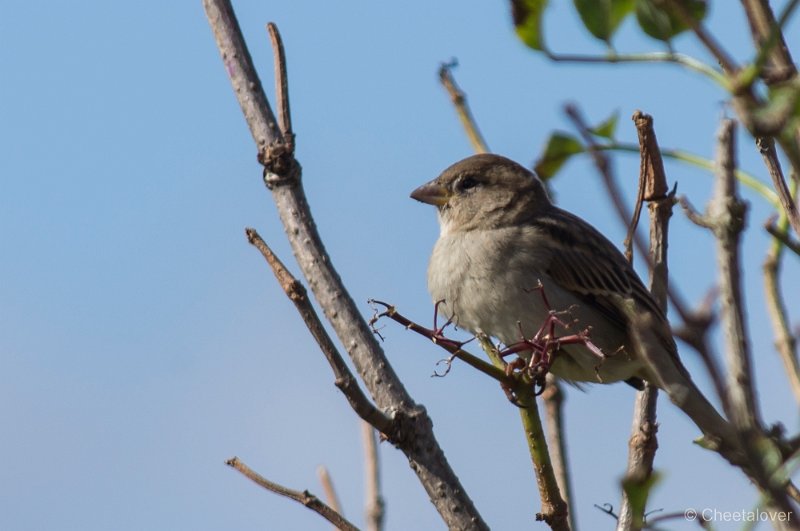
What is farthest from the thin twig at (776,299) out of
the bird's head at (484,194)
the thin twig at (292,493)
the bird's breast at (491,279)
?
the bird's head at (484,194)

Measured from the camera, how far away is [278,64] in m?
2.44

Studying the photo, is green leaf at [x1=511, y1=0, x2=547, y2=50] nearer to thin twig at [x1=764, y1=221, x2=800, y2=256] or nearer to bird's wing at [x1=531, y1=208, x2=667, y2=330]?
thin twig at [x1=764, y1=221, x2=800, y2=256]

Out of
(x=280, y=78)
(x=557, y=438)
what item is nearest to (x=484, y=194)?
(x=557, y=438)

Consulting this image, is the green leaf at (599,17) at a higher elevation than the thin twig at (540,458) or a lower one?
higher

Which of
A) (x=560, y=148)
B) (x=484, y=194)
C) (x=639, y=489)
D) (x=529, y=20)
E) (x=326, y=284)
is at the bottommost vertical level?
(x=639, y=489)

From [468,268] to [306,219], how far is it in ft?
8.02

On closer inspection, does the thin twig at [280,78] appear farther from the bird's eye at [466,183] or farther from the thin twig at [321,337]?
the bird's eye at [466,183]

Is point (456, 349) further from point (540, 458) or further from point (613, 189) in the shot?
point (613, 189)

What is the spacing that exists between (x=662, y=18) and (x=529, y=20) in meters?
0.17

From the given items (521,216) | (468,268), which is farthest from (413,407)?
(521,216)

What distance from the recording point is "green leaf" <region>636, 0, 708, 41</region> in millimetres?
995

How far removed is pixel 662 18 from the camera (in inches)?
42.4

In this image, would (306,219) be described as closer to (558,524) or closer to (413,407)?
(413,407)

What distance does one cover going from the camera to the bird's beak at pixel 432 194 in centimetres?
551
